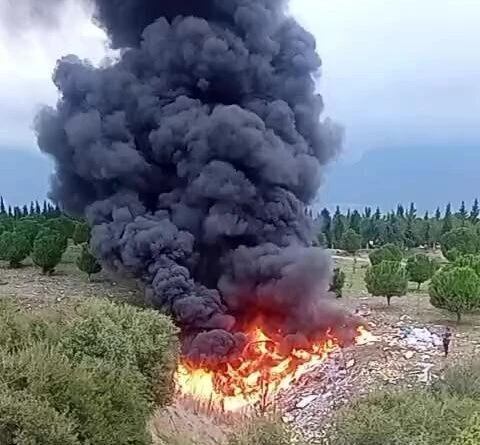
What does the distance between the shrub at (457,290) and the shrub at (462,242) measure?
758 inches

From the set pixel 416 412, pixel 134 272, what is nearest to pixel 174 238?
pixel 134 272

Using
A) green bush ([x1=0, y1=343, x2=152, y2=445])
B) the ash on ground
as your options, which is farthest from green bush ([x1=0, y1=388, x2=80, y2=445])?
the ash on ground

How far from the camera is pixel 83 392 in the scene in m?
17.5

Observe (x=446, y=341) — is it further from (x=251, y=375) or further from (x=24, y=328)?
(x=24, y=328)

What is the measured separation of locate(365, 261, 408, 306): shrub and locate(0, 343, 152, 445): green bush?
68.0 feet

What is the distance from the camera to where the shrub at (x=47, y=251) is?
41.3 metres

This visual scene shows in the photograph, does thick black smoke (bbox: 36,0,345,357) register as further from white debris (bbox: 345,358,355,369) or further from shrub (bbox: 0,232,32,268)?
shrub (bbox: 0,232,32,268)

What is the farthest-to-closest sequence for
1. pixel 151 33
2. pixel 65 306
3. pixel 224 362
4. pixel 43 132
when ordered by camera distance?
pixel 43 132 → pixel 151 33 → pixel 224 362 → pixel 65 306

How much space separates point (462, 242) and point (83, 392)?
145ft

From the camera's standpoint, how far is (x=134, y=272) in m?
31.5

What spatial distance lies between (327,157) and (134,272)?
10667 millimetres

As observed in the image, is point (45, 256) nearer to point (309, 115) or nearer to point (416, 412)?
point (309, 115)

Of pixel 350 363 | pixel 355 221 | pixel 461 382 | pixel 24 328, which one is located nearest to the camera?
pixel 461 382

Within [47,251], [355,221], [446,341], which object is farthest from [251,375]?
[355,221]
